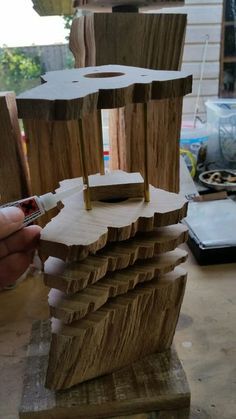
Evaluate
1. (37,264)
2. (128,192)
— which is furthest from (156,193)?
(37,264)

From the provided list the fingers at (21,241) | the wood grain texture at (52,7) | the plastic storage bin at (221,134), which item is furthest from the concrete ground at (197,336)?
the wood grain texture at (52,7)

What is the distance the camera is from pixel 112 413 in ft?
1.72

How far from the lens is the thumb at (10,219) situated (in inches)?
21.1

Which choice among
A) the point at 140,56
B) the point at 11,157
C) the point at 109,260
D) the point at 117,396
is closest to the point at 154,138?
the point at 140,56

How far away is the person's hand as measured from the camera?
544 millimetres

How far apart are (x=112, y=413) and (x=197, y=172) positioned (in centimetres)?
83

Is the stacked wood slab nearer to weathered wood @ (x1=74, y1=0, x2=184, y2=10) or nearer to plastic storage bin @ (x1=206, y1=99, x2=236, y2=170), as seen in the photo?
weathered wood @ (x1=74, y1=0, x2=184, y2=10)

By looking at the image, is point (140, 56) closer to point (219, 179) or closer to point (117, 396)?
point (219, 179)

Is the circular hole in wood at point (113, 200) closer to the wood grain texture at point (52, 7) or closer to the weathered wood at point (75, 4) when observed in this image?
the weathered wood at point (75, 4)

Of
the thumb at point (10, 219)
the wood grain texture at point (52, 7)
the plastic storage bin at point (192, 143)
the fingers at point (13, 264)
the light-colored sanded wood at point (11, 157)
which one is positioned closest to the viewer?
the thumb at point (10, 219)

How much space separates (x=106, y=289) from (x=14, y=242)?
0.60 ft

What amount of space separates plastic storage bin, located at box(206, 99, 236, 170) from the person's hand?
2.54 ft

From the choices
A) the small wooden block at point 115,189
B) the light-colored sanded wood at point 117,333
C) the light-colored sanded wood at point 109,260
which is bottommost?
the light-colored sanded wood at point 117,333

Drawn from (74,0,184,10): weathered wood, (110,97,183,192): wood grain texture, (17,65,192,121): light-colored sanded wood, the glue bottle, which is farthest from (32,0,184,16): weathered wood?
the glue bottle
